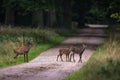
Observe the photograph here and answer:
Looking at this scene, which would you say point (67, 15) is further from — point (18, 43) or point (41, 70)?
point (41, 70)

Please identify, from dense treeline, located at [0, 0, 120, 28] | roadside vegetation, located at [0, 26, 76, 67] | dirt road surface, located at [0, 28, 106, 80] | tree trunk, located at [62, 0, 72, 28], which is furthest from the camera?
tree trunk, located at [62, 0, 72, 28]

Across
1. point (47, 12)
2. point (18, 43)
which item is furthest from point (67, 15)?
point (18, 43)

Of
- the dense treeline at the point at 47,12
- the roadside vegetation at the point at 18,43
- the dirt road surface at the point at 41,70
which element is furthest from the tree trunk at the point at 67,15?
the dirt road surface at the point at 41,70

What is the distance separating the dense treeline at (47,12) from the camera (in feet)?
134

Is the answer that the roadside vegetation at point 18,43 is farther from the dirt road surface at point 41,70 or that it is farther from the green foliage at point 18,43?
the dirt road surface at point 41,70

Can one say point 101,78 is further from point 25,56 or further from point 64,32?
point 64,32

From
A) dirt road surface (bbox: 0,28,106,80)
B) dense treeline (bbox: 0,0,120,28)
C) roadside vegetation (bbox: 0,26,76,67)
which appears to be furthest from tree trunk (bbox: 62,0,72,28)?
dirt road surface (bbox: 0,28,106,80)

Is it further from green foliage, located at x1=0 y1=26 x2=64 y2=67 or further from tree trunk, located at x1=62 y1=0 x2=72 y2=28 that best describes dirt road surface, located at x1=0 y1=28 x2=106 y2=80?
tree trunk, located at x1=62 y1=0 x2=72 y2=28

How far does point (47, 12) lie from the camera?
60281 mm

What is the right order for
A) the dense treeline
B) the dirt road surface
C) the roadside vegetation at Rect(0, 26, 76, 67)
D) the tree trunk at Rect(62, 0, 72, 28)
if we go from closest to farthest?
the dirt road surface → the roadside vegetation at Rect(0, 26, 76, 67) → the dense treeline → the tree trunk at Rect(62, 0, 72, 28)

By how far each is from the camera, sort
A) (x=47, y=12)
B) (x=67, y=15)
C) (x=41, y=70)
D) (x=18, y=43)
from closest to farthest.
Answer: (x=41, y=70)
(x=18, y=43)
(x=67, y=15)
(x=47, y=12)

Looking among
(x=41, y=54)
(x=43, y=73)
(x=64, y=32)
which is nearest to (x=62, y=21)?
(x=64, y=32)

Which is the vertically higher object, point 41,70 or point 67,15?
point 41,70

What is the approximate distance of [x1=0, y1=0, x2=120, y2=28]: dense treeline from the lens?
134 ft
